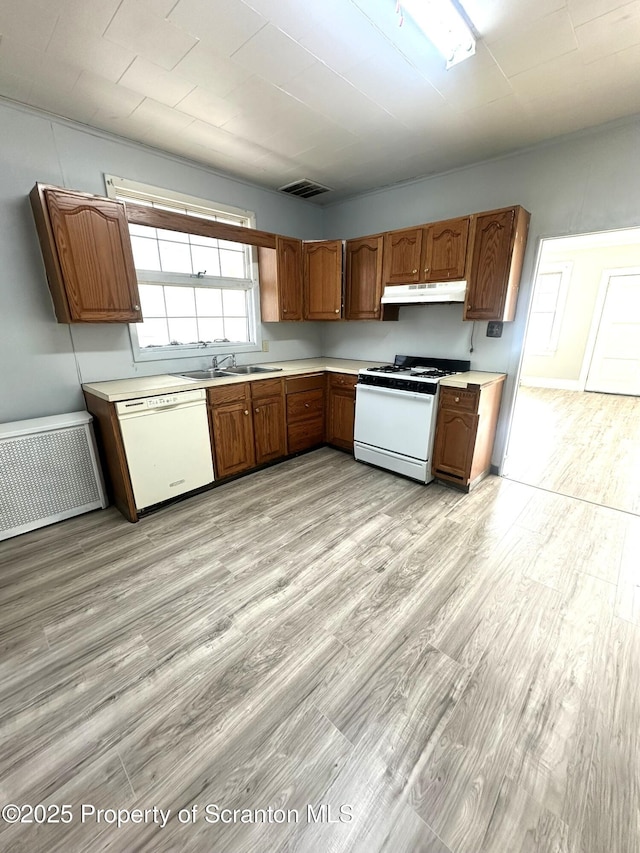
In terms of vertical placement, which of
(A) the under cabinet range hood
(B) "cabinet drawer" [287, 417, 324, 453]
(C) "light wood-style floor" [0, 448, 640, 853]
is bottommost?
(C) "light wood-style floor" [0, 448, 640, 853]

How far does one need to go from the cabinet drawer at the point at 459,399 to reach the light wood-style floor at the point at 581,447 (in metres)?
0.91

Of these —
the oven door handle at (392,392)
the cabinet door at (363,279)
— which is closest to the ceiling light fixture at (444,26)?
the cabinet door at (363,279)

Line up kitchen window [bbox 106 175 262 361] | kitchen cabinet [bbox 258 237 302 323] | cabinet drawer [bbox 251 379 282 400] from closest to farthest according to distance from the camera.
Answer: kitchen window [bbox 106 175 262 361] < cabinet drawer [bbox 251 379 282 400] < kitchen cabinet [bbox 258 237 302 323]

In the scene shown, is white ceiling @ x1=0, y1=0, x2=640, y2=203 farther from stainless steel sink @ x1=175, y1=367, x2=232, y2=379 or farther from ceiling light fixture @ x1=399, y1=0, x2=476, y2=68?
stainless steel sink @ x1=175, y1=367, x2=232, y2=379

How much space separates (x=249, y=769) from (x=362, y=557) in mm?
1192

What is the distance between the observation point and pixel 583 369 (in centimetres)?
639

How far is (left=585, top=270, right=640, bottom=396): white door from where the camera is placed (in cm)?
574

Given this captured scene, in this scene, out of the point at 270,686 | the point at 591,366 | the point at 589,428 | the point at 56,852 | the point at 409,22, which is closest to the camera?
the point at 56,852

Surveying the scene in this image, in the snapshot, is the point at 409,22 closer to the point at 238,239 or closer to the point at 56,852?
the point at 238,239

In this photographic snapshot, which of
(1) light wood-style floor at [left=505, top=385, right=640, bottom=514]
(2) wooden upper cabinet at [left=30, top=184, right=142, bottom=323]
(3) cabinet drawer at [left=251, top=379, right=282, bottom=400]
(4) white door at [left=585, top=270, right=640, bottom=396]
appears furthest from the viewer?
(4) white door at [left=585, top=270, right=640, bottom=396]

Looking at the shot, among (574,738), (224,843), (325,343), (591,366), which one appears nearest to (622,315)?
(591,366)

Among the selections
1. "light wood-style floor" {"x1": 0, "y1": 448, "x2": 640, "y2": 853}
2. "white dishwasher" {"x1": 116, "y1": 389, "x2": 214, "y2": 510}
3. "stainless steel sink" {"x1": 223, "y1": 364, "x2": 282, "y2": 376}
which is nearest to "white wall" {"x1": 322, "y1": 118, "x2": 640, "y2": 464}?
"stainless steel sink" {"x1": 223, "y1": 364, "x2": 282, "y2": 376}

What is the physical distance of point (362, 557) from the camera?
2.19 metres

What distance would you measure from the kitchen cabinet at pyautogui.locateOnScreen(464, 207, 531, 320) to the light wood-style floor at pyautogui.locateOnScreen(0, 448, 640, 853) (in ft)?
5.68
